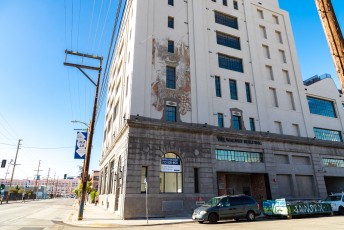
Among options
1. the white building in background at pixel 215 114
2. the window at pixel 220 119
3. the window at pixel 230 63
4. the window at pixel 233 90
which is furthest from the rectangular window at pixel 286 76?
the window at pixel 220 119

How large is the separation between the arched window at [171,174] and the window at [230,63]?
14.0 metres

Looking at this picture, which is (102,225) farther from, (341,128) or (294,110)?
(341,128)

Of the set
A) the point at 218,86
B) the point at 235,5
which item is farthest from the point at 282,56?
the point at 218,86

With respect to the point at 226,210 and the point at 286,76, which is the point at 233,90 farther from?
the point at 226,210

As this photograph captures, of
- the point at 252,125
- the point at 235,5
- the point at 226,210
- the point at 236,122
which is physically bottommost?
the point at 226,210

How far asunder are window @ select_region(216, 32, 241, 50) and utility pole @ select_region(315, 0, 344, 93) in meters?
24.5

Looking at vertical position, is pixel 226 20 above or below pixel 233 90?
above

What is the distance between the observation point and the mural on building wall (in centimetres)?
2350

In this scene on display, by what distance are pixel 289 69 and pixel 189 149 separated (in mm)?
21731

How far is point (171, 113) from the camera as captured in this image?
932 inches

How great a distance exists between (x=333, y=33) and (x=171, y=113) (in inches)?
724

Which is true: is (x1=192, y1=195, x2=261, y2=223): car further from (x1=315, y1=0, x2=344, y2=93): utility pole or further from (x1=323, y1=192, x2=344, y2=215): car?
(x1=315, y1=0, x2=344, y2=93): utility pole

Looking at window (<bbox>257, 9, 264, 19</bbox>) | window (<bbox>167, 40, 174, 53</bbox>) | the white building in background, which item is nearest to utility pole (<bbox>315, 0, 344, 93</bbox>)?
the white building in background

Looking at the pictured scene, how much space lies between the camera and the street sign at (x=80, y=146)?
Answer: 23648 millimetres
